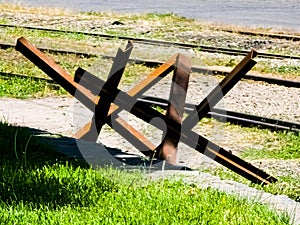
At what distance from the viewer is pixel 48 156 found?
6430 millimetres

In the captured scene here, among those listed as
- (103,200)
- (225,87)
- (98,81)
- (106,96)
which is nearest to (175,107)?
(225,87)

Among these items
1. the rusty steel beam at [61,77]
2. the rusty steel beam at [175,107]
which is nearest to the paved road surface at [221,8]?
the rusty steel beam at [175,107]

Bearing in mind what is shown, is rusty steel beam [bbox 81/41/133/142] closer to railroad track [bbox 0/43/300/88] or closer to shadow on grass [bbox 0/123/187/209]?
shadow on grass [bbox 0/123/187/209]

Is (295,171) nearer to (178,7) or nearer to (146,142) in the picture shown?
(146,142)

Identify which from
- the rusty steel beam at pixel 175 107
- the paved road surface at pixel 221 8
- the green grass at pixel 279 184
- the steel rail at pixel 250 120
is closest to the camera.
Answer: the green grass at pixel 279 184

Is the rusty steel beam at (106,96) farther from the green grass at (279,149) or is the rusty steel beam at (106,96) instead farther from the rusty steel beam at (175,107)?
the green grass at (279,149)

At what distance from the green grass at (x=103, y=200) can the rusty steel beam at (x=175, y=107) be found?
0.60m

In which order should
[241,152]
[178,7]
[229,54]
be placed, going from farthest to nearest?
[178,7] < [229,54] < [241,152]

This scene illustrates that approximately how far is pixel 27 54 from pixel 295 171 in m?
2.70

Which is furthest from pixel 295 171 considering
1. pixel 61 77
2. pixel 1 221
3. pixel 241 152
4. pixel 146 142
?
pixel 1 221

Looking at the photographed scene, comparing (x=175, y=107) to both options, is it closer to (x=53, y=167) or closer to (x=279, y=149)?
(x=53, y=167)

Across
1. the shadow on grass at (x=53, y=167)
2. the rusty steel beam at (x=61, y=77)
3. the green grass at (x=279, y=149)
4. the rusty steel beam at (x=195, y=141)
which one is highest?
the rusty steel beam at (x=61, y=77)

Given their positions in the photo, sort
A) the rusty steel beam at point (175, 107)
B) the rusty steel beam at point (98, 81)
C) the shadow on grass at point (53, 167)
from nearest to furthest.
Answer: the shadow on grass at point (53, 167)
the rusty steel beam at point (175, 107)
the rusty steel beam at point (98, 81)

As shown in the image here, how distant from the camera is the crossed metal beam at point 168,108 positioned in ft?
21.0
